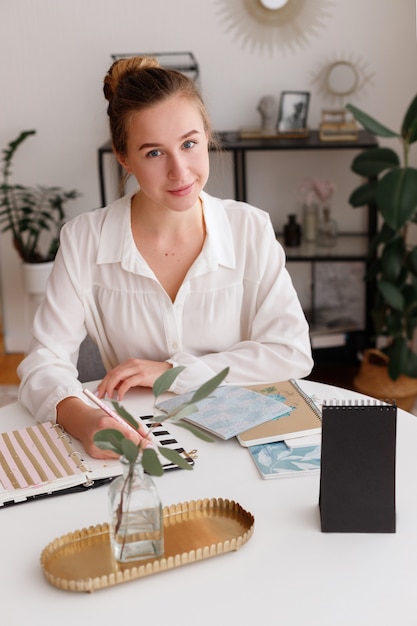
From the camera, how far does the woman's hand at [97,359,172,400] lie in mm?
1764

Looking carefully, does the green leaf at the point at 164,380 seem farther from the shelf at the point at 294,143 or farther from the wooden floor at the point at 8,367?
the wooden floor at the point at 8,367

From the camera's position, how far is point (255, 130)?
3.68 meters

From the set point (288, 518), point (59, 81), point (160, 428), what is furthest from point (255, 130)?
point (288, 518)

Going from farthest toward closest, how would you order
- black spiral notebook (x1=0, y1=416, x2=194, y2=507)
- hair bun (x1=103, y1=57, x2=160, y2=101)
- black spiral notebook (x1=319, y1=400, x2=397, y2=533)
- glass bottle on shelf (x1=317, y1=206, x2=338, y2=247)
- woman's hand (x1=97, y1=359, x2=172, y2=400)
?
glass bottle on shelf (x1=317, y1=206, x2=338, y2=247)
hair bun (x1=103, y1=57, x2=160, y2=101)
woman's hand (x1=97, y1=359, x2=172, y2=400)
black spiral notebook (x1=0, y1=416, x2=194, y2=507)
black spiral notebook (x1=319, y1=400, x2=397, y2=533)

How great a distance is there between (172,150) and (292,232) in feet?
6.34

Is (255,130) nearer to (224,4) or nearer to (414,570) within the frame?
(224,4)

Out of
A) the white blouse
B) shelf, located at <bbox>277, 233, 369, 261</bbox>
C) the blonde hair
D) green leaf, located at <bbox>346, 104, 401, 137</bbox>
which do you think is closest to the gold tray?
the white blouse

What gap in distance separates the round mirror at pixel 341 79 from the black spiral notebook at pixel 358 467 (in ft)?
8.57

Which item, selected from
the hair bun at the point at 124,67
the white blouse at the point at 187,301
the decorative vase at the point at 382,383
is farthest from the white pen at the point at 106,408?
the decorative vase at the point at 382,383

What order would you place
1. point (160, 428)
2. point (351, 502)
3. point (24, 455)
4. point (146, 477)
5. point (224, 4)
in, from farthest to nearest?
1. point (224, 4)
2. point (160, 428)
3. point (24, 455)
4. point (351, 502)
5. point (146, 477)

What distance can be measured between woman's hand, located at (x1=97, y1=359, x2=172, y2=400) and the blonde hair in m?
0.48

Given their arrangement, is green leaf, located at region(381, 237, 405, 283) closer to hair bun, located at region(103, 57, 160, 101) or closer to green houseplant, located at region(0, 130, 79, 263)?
green houseplant, located at region(0, 130, 79, 263)

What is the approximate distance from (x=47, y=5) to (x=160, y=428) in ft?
8.69

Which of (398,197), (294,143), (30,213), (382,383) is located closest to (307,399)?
(398,197)
